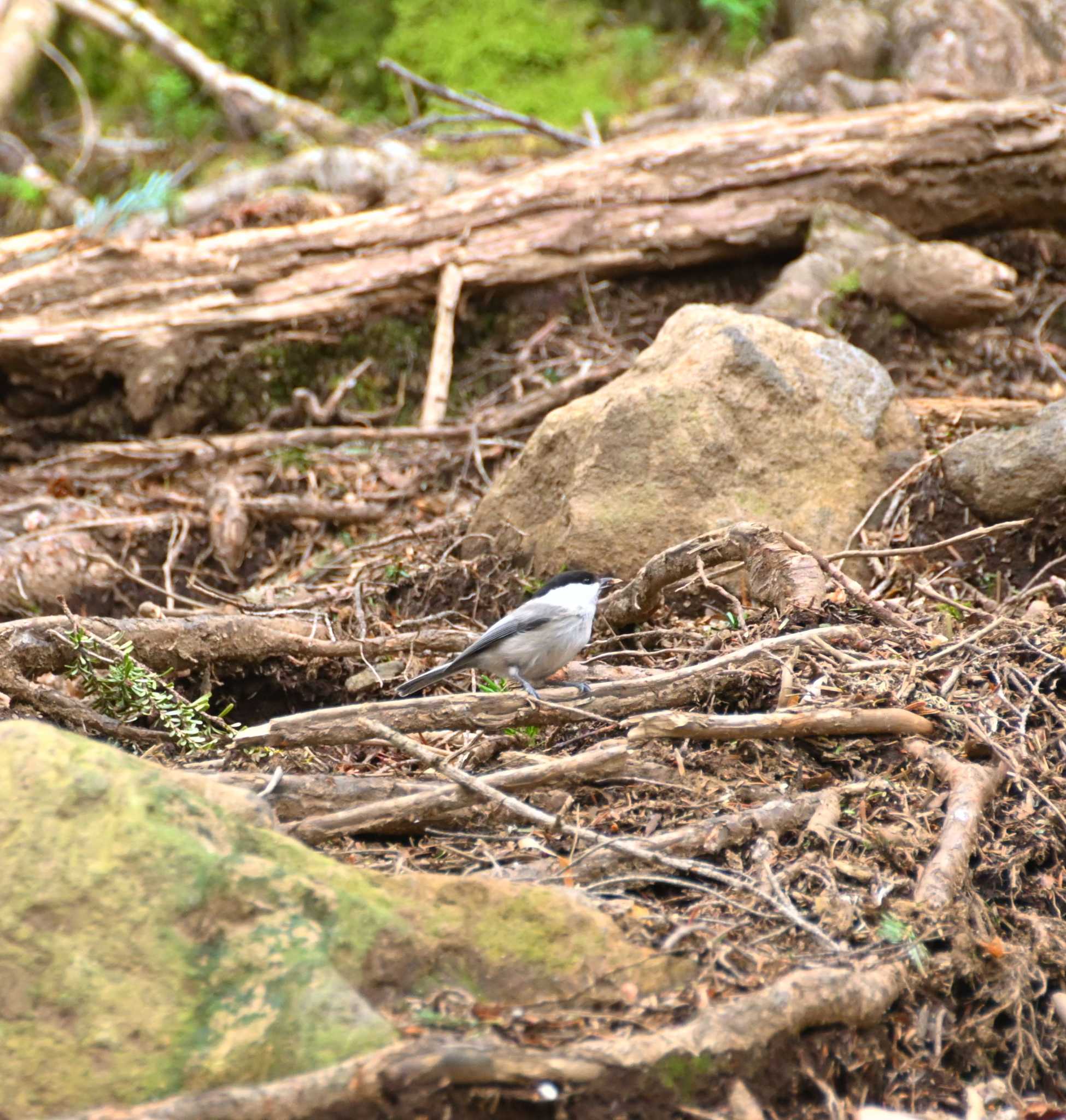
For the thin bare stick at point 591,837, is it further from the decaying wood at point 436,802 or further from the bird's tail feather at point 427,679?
the bird's tail feather at point 427,679

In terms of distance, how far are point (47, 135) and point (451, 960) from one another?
11.2 m

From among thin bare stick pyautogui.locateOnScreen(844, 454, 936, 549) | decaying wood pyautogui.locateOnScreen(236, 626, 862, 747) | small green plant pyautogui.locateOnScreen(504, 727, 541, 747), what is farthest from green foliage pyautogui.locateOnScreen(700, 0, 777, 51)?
small green plant pyautogui.locateOnScreen(504, 727, 541, 747)

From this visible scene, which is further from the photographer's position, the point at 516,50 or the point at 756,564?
the point at 516,50

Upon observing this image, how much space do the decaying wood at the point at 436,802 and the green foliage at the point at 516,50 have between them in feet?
26.9

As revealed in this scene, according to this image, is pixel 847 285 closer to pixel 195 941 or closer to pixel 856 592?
pixel 856 592

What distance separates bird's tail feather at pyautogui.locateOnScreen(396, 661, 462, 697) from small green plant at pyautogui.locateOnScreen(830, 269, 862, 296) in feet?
13.3

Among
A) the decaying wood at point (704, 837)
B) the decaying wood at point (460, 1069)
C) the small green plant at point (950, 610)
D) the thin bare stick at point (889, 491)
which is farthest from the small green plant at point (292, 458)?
the decaying wood at point (460, 1069)

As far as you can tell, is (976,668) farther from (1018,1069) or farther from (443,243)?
(443,243)

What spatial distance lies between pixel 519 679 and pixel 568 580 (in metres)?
0.45

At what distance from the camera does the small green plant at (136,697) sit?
364 centimetres

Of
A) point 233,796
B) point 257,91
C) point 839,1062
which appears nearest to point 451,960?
point 233,796

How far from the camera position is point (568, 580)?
14.2 feet

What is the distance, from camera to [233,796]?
2561mm

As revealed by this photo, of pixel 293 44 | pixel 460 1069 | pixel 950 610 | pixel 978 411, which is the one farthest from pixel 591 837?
pixel 293 44
